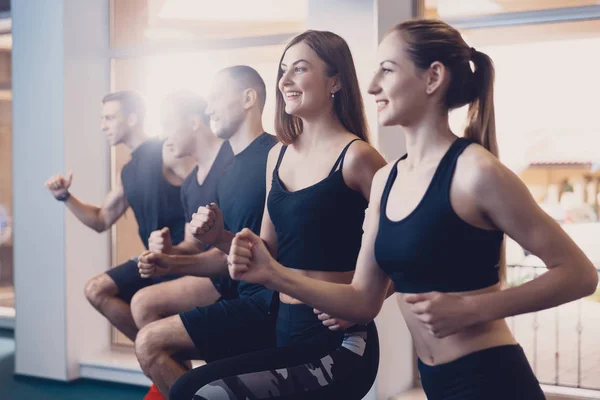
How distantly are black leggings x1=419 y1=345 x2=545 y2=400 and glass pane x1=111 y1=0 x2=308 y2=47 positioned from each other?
2.79 metres

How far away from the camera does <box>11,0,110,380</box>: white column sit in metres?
4.37

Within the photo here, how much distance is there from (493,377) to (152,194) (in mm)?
2420

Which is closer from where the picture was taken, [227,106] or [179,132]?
[227,106]

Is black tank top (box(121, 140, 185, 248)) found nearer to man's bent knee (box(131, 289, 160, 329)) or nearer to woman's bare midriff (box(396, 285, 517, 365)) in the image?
man's bent knee (box(131, 289, 160, 329))

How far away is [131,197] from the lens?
3605 millimetres

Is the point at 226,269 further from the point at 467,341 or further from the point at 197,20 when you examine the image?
the point at 197,20

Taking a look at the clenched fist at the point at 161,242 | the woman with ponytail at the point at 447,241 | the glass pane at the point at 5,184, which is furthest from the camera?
the glass pane at the point at 5,184

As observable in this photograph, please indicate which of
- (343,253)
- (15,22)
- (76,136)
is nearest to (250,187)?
(343,253)

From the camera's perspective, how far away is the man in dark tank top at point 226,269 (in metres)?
2.24

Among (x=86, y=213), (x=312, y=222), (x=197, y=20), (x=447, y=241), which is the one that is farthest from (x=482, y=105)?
(x=197, y=20)

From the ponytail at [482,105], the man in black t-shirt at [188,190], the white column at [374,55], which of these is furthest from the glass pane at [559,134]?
the ponytail at [482,105]

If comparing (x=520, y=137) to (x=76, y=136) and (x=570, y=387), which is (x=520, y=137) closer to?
(x=570, y=387)

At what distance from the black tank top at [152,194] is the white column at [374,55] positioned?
1001 mm

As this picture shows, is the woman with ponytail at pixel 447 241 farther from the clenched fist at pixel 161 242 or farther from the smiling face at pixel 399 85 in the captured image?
the clenched fist at pixel 161 242
